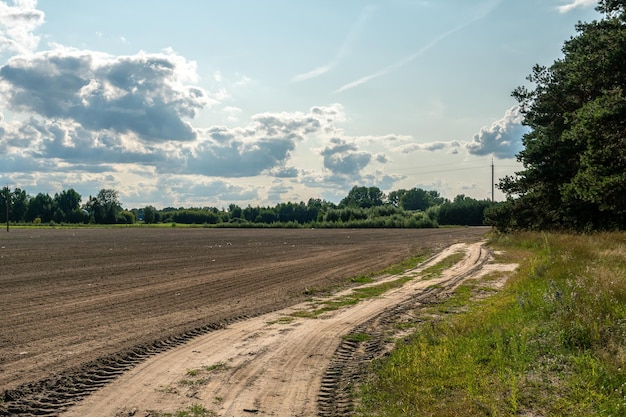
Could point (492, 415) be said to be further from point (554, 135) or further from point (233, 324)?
point (554, 135)

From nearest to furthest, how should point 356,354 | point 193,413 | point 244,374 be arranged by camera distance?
1. point 193,413
2. point 244,374
3. point 356,354

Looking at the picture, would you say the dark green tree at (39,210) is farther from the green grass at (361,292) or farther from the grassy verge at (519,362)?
the grassy verge at (519,362)

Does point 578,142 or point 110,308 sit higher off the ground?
point 578,142

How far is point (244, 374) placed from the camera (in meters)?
8.28

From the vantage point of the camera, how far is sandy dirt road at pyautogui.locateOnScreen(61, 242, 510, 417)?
688 centimetres

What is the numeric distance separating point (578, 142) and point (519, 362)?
19.0m

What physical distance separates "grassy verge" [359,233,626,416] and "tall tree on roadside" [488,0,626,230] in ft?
37.6

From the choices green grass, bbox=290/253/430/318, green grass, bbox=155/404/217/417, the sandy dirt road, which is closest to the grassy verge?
the sandy dirt road

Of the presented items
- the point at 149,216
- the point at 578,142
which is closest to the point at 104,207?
the point at 149,216

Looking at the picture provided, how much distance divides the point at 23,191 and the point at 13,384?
689 ft

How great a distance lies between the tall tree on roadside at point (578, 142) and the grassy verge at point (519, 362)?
11471mm

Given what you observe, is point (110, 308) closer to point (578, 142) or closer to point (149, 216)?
point (578, 142)

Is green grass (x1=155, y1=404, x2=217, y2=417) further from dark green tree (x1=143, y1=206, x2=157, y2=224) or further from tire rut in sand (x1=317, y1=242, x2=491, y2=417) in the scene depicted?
dark green tree (x1=143, y1=206, x2=157, y2=224)

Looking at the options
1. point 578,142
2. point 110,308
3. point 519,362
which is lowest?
point 110,308
